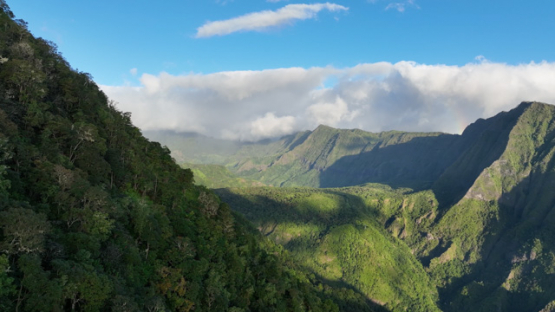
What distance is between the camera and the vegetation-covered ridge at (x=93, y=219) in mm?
33750

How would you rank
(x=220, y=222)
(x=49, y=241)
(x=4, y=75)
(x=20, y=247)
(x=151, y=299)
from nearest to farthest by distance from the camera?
(x=20, y=247) → (x=49, y=241) → (x=151, y=299) → (x=4, y=75) → (x=220, y=222)

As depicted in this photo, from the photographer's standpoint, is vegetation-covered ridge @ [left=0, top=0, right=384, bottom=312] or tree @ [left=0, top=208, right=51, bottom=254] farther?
vegetation-covered ridge @ [left=0, top=0, right=384, bottom=312]

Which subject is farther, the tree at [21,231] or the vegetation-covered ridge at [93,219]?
the vegetation-covered ridge at [93,219]

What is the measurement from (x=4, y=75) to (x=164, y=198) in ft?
122

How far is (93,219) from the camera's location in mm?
43844

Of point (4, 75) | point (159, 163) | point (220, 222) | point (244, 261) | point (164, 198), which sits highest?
point (4, 75)

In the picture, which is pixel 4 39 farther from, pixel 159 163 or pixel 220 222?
pixel 220 222

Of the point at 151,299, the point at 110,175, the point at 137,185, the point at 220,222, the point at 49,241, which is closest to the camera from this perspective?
the point at 49,241

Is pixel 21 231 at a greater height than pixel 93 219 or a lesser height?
greater

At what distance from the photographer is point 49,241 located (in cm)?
3616

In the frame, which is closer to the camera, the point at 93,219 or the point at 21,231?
the point at 21,231

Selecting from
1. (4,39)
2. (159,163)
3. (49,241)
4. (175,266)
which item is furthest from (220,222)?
(4,39)

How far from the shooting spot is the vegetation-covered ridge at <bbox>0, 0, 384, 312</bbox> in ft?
111

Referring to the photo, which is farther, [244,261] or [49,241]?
[244,261]
